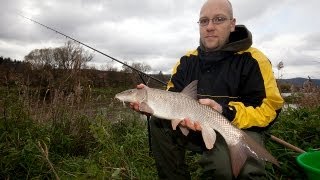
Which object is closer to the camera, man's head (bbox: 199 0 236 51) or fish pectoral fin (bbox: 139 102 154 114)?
fish pectoral fin (bbox: 139 102 154 114)

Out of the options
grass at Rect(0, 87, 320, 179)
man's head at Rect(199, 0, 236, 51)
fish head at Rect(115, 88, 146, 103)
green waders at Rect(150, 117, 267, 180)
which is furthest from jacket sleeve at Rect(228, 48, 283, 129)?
grass at Rect(0, 87, 320, 179)

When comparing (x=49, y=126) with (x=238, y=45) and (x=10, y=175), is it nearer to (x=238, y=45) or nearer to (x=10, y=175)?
(x=10, y=175)

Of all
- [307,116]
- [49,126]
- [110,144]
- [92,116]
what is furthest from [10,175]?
[307,116]

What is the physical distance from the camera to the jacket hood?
3.28 meters

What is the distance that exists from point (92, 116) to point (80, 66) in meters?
0.83

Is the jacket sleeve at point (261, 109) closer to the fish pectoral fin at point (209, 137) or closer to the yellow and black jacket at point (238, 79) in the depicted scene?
the yellow and black jacket at point (238, 79)

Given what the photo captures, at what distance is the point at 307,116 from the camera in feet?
15.9

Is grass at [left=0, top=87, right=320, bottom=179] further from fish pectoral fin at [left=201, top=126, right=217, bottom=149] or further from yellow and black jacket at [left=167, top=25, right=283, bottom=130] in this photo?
yellow and black jacket at [left=167, top=25, right=283, bottom=130]

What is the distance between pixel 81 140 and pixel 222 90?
265cm

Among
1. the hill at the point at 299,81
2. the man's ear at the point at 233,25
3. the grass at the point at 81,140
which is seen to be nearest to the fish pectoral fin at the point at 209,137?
the grass at the point at 81,140

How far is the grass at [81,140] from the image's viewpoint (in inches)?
145

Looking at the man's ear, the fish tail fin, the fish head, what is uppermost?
the man's ear

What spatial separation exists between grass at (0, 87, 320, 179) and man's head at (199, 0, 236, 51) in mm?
1363

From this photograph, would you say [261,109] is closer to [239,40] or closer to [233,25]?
[239,40]
